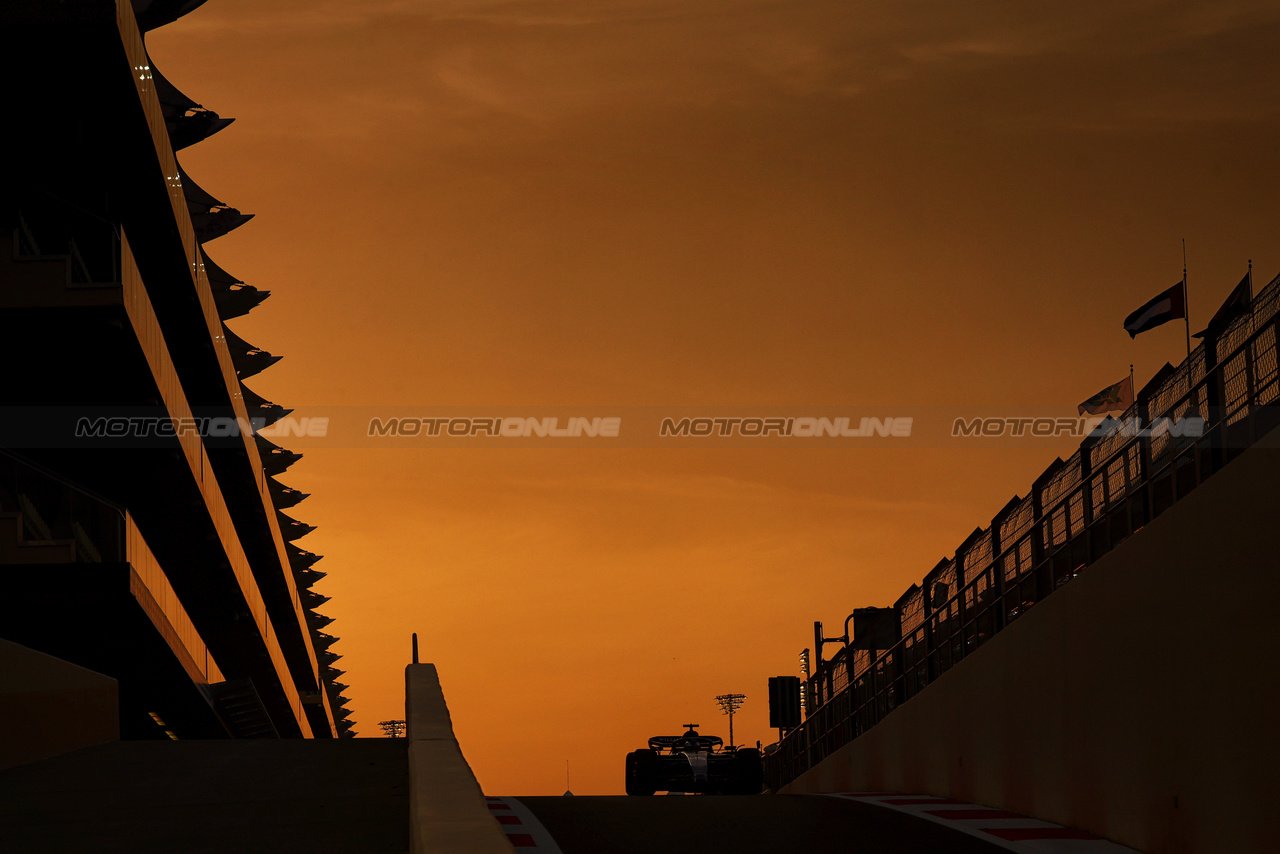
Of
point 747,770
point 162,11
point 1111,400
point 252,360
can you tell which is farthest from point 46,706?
point 252,360

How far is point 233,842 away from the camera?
806cm

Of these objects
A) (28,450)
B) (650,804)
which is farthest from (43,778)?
(28,450)

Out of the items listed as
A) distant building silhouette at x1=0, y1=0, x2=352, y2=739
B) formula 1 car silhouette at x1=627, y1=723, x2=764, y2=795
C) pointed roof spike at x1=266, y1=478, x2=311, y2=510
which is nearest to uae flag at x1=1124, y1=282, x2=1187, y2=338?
formula 1 car silhouette at x1=627, y1=723, x2=764, y2=795

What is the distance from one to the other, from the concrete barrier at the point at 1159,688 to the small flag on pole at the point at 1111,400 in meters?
18.8

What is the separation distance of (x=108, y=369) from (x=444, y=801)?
68.7 ft

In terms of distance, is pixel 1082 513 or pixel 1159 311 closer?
pixel 1082 513

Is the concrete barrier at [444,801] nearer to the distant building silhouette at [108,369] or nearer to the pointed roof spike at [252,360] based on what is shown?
the distant building silhouette at [108,369]

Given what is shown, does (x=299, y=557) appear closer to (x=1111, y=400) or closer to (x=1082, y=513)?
(x=1111, y=400)

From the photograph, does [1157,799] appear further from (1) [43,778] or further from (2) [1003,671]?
(1) [43,778]

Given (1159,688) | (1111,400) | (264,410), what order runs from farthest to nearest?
(264,410), (1111,400), (1159,688)

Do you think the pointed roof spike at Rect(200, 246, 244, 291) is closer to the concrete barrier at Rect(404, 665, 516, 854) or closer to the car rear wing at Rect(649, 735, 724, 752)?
the car rear wing at Rect(649, 735, 724, 752)

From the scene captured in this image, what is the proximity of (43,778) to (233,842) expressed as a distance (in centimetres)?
371

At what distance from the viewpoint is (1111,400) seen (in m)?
32.1

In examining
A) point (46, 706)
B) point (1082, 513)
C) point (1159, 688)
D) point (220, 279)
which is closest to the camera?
point (1159, 688)
